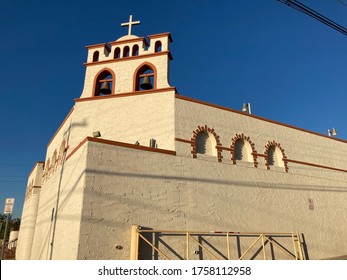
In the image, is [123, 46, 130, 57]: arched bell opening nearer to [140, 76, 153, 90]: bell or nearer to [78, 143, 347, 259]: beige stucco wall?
[140, 76, 153, 90]: bell

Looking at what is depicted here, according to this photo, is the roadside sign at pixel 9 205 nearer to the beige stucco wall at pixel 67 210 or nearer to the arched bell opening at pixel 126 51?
the beige stucco wall at pixel 67 210

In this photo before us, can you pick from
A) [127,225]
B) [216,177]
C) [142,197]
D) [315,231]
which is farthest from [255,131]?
[127,225]

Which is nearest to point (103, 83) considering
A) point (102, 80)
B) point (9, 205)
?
point (102, 80)

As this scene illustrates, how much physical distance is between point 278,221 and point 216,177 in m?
4.27

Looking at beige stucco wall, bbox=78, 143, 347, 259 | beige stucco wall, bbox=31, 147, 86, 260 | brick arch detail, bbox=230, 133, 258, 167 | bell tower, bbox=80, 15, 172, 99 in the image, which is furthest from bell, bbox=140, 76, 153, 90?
brick arch detail, bbox=230, 133, 258, 167

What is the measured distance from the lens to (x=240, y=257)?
1292cm

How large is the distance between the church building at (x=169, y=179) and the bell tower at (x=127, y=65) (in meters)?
0.06

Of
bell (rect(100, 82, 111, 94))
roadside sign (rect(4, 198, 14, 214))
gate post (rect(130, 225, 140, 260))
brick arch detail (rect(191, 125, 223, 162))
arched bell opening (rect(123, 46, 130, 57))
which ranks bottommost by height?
gate post (rect(130, 225, 140, 260))

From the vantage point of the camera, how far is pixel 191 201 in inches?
517

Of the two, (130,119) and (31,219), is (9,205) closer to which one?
(130,119)

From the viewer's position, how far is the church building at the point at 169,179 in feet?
37.6

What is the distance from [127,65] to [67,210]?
8.49 metres

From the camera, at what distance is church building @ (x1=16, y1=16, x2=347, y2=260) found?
11.5 meters

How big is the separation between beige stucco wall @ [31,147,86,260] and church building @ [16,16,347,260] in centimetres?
6
